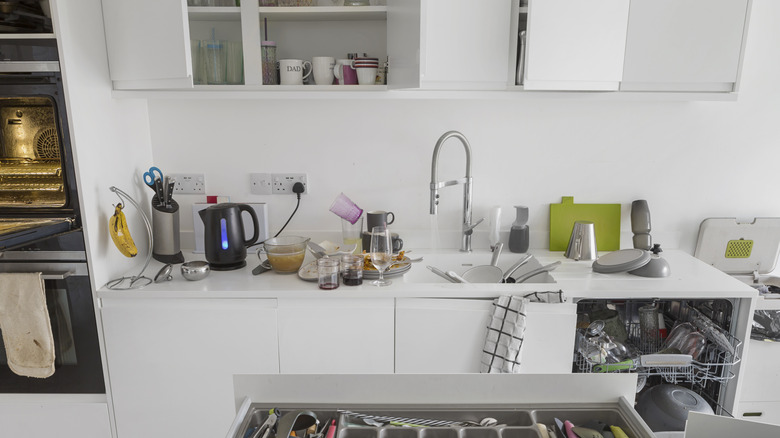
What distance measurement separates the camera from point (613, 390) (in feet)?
3.14

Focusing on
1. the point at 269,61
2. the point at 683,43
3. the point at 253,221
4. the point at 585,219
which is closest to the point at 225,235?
the point at 253,221

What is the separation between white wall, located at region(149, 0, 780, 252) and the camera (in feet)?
7.32

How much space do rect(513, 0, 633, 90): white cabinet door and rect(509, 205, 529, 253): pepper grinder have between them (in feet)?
2.07

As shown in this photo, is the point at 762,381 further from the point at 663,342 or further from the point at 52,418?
the point at 52,418

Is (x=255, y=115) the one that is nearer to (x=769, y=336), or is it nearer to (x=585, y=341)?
(x=585, y=341)

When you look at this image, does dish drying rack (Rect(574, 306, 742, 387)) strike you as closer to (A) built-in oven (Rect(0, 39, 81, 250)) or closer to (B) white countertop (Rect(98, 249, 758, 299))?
(B) white countertop (Rect(98, 249, 758, 299))

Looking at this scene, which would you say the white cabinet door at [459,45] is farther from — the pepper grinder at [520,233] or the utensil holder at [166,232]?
the utensil holder at [166,232]

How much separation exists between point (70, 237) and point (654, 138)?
94.3 inches

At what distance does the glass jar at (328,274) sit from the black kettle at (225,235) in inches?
13.7

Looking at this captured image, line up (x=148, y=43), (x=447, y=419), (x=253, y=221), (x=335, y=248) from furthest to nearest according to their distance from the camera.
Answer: (x=335, y=248) → (x=253, y=221) → (x=148, y=43) → (x=447, y=419)

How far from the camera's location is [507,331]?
1749mm

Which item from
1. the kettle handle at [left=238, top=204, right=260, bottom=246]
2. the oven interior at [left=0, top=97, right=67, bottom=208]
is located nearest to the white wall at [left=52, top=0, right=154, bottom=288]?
the oven interior at [left=0, top=97, right=67, bottom=208]

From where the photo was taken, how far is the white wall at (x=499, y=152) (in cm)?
223

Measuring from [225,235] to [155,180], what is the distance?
0.39 metres
